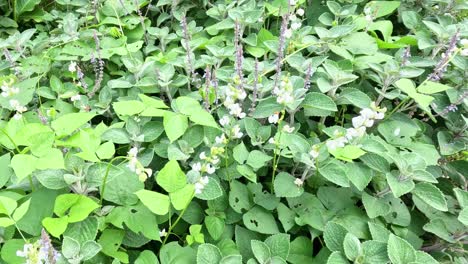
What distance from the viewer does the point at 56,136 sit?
1.59 m

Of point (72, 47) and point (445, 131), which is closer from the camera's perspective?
point (445, 131)

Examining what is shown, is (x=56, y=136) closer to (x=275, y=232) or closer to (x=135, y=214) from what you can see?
(x=135, y=214)

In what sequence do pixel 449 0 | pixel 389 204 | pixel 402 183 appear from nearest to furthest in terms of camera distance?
pixel 402 183 < pixel 389 204 < pixel 449 0

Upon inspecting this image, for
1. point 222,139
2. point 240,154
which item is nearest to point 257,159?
point 240,154

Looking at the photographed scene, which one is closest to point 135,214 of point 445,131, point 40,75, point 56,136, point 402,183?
point 56,136

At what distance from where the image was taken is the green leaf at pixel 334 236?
1477 millimetres

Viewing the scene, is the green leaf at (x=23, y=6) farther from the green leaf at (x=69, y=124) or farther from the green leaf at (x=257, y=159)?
the green leaf at (x=257, y=159)

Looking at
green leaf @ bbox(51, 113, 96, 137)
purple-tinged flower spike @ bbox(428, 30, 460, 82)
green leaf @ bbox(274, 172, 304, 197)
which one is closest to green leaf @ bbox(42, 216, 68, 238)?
green leaf @ bbox(51, 113, 96, 137)

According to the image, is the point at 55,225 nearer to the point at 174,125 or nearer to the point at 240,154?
the point at 174,125

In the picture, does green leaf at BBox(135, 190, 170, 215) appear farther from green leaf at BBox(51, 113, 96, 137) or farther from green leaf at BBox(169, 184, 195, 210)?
green leaf at BBox(51, 113, 96, 137)

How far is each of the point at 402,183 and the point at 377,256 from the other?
0.29 meters

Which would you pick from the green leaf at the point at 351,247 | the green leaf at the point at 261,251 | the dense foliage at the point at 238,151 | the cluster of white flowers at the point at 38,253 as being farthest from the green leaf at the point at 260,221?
the cluster of white flowers at the point at 38,253

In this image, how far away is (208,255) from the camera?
1.38 metres

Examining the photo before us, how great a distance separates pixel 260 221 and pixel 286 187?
0.51 feet
